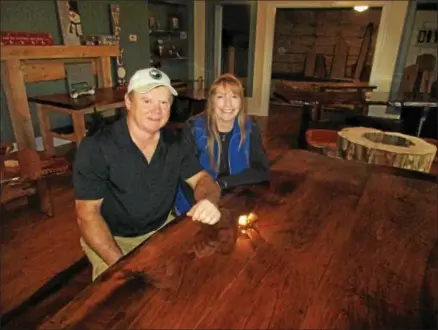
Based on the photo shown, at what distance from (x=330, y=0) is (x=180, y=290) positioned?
5123mm

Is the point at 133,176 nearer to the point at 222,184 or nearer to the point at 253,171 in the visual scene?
the point at 222,184

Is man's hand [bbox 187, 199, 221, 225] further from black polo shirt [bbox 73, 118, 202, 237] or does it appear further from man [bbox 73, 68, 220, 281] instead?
black polo shirt [bbox 73, 118, 202, 237]

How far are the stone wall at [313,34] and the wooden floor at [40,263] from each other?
5.07 metres

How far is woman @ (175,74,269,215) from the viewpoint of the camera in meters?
1.45

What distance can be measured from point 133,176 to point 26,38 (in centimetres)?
256

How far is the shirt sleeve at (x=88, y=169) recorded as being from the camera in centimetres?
103

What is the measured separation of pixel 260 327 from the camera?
0.59 m

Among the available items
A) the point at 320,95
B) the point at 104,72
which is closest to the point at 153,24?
the point at 104,72

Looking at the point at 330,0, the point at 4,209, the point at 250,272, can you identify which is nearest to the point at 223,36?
the point at 330,0

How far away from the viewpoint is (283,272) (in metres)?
0.74

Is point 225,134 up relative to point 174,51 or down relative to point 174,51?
down

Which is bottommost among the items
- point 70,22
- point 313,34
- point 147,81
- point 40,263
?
point 40,263

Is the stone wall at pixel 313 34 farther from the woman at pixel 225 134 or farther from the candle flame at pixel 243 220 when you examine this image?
the candle flame at pixel 243 220

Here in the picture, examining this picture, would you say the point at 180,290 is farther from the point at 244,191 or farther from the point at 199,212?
the point at 244,191
